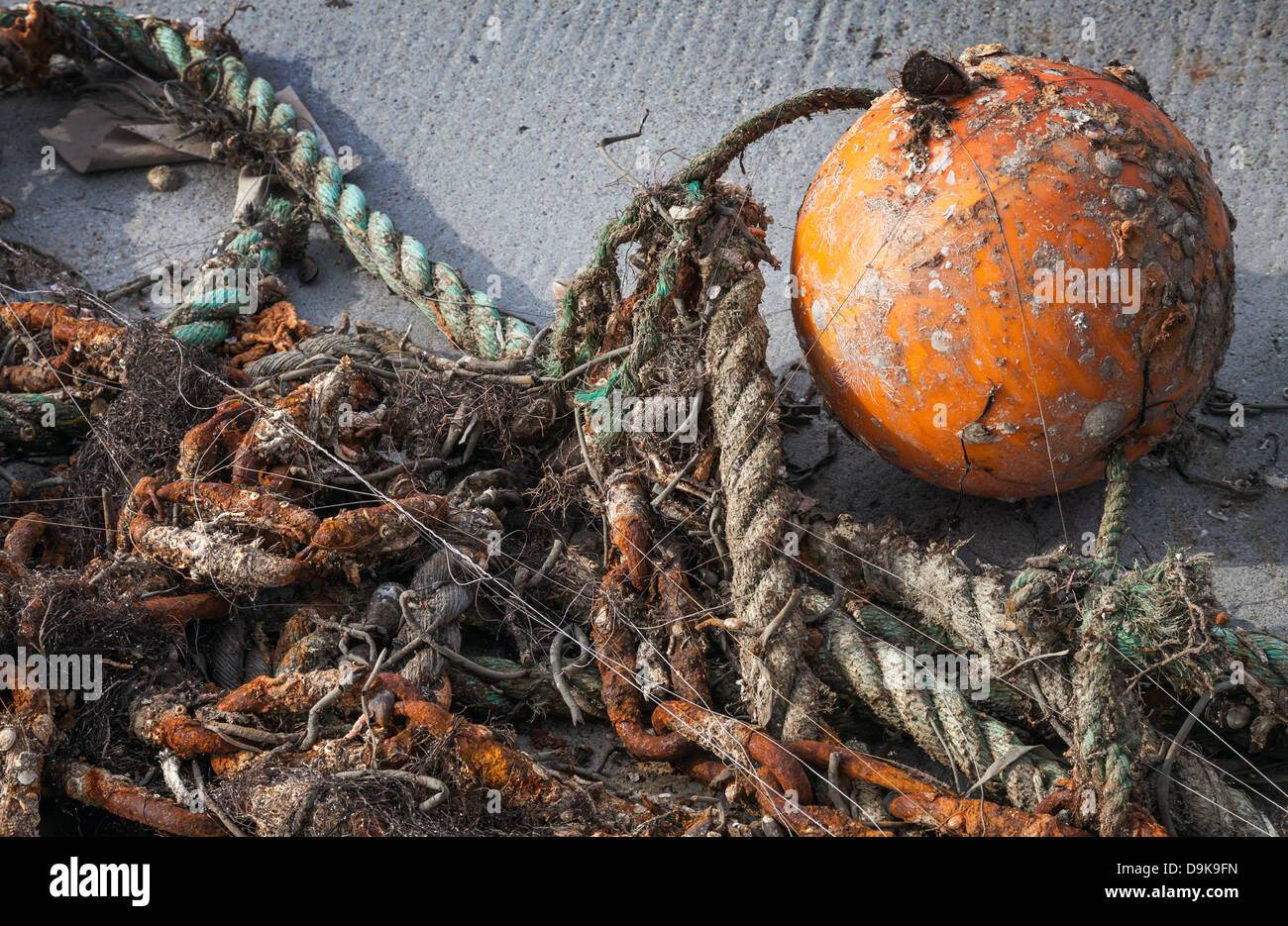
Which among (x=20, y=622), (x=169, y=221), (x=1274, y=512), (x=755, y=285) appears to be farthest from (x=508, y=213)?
(x=1274, y=512)

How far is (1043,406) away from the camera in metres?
3.45

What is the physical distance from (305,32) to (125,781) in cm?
447

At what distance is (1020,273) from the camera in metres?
3.37

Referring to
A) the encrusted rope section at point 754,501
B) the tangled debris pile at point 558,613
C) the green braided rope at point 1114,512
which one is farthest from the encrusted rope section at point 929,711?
the green braided rope at point 1114,512

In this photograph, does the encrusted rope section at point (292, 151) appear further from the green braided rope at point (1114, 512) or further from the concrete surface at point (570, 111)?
the green braided rope at point (1114, 512)

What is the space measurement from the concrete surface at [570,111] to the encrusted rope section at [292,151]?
0.23 meters

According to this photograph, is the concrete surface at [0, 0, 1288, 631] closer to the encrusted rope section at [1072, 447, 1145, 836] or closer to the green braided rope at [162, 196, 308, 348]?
the green braided rope at [162, 196, 308, 348]

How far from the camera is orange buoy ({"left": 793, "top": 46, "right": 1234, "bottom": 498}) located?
338 cm

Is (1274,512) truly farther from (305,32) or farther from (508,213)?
(305,32)

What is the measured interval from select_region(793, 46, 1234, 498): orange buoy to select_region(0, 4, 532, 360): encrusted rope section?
148cm

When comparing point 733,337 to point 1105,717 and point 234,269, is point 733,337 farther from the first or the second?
point 234,269

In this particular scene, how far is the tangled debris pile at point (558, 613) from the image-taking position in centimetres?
314

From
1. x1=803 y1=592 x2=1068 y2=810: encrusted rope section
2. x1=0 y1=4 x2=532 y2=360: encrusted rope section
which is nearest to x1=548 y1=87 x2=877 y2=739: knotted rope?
x1=803 y1=592 x2=1068 y2=810: encrusted rope section

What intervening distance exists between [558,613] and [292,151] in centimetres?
288
